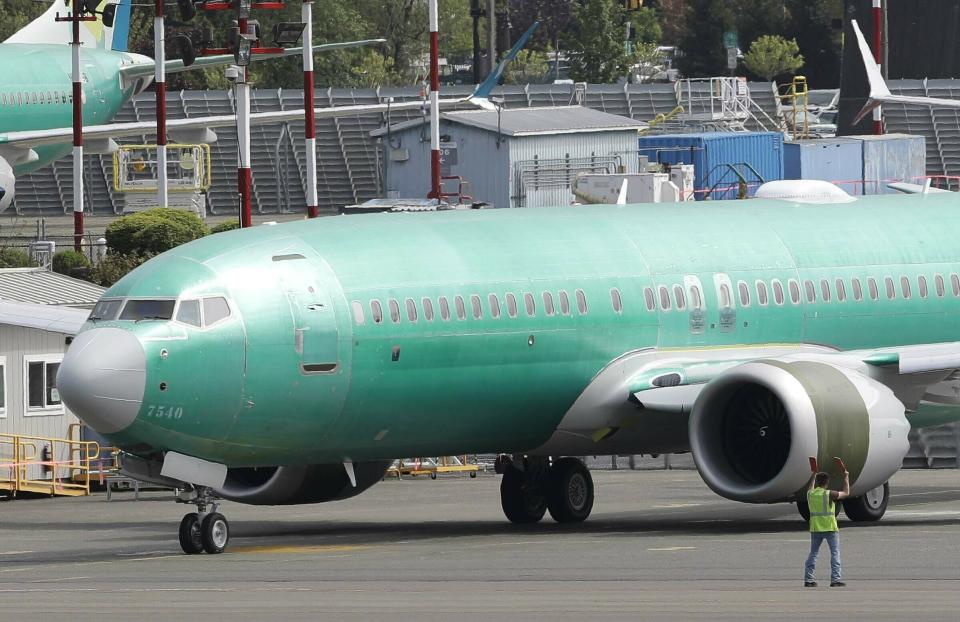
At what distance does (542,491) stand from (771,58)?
106976 millimetres

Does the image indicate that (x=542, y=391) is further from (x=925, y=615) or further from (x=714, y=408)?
(x=925, y=615)

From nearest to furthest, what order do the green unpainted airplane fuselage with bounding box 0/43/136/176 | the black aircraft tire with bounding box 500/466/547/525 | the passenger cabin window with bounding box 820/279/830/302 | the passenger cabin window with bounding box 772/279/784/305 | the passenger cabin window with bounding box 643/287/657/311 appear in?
the passenger cabin window with bounding box 643/287/657/311 → the passenger cabin window with bounding box 772/279/784/305 → the passenger cabin window with bounding box 820/279/830/302 → the black aircraft tire with bounding box 500/466/547/525 → the green unpainted airplane fuselage with bounding box 0/43/136/176

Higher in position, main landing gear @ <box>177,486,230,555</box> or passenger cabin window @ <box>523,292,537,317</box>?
passenger cabin window @ <box>523,292,537,317</box>

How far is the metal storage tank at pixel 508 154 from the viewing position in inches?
2621

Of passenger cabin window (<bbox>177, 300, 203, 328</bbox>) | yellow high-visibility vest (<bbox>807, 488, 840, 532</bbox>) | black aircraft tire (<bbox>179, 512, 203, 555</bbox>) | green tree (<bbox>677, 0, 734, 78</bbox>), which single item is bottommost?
black aircraft tire (<bbox>179, 512, 203, 555</bbox>)

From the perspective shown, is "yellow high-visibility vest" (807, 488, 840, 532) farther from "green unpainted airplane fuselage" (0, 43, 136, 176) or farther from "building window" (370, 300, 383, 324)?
"green unpainted airplane fuselage" (0, 43, 136, 176)

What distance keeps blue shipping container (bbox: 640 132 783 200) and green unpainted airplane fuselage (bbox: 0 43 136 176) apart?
19.2 meters

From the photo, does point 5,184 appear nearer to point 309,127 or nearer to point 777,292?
point 309,127

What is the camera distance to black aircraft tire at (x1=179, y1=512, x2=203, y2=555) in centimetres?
2658

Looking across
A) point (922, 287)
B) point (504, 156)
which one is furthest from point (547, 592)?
point (504, 156)

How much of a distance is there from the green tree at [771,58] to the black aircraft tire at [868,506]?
107m

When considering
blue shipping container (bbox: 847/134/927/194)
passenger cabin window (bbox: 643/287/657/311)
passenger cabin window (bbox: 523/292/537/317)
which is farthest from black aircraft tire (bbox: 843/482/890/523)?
blue shipping container (bbox: 847/134/927/194)

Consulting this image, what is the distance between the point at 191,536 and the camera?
87.2ft

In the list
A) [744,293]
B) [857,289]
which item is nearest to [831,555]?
[744,293]
